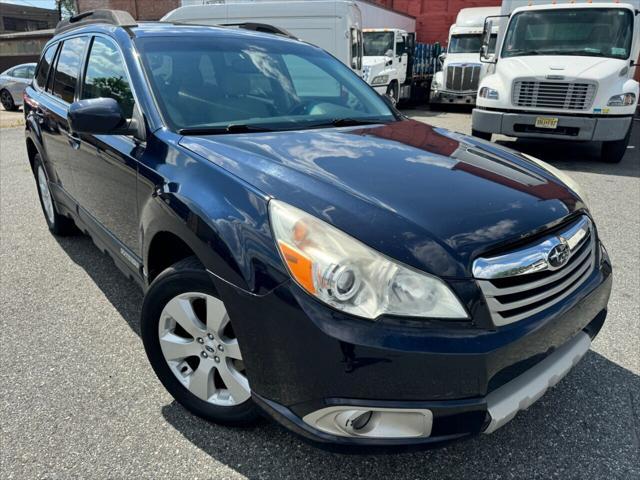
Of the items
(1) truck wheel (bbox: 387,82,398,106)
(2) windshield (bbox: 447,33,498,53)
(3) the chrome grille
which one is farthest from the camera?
(2) windshield (bbox: 447,33,498,53)

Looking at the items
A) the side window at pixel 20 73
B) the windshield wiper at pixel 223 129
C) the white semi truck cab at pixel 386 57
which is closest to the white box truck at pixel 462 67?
the white semi truck cab at pixel 386 57

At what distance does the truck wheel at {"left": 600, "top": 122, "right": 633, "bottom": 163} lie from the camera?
25.2 ft

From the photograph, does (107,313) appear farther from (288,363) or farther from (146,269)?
(288,363)

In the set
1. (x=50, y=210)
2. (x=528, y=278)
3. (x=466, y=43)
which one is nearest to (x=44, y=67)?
(x=50, y=210)

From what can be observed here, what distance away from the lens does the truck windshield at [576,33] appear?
7.89m

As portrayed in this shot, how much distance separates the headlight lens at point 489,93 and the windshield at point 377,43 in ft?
25.5

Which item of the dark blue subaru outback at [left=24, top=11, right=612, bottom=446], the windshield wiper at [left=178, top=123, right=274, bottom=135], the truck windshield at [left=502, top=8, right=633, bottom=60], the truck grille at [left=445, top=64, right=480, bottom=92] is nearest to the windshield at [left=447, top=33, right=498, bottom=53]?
the truck grille at [left=445, top=64, right=480, bottom=92]

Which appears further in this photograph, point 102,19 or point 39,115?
point 39,115

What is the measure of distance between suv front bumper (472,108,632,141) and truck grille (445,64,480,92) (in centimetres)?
754

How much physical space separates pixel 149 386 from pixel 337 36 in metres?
10.1

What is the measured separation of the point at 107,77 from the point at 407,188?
79.3 inches

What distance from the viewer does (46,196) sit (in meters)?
4.55

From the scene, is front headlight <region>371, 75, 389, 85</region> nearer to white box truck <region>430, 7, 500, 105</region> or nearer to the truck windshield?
white box truck <region>430, 7, 500, 105</region>

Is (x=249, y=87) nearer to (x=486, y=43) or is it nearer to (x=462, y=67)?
(x=486, y=43)
